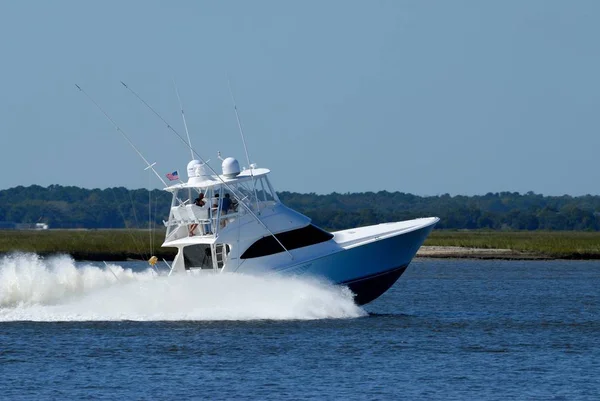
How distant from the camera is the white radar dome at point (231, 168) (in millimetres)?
31984

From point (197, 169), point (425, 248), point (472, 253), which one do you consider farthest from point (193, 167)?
point (425, 248)

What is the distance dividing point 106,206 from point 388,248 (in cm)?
14225

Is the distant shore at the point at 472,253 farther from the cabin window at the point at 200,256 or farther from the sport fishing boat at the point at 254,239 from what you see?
the cabin window at the point at 200,256

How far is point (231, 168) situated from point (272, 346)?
567 cm

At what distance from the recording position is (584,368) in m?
25.9

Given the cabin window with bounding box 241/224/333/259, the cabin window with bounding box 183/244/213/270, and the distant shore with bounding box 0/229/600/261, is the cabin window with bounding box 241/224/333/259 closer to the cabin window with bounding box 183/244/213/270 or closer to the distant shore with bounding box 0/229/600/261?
the cabin window with bounding box 183/244/213/270

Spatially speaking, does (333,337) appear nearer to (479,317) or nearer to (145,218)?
(479,317)

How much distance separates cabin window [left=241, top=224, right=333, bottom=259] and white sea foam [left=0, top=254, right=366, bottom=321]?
2.05ft

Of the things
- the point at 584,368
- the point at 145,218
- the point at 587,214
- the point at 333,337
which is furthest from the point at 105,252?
the point at 587,214

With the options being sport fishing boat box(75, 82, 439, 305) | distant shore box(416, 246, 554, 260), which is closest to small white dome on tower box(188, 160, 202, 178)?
sport fishing boat box(75, 82, 439, 305)

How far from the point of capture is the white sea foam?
1229 inches

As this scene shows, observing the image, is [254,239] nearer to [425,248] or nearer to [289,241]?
[289,241]

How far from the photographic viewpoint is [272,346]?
92.3 ft

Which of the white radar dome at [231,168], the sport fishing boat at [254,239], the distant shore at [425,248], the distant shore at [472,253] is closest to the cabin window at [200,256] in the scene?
the sport fishing boat at [254,239]
